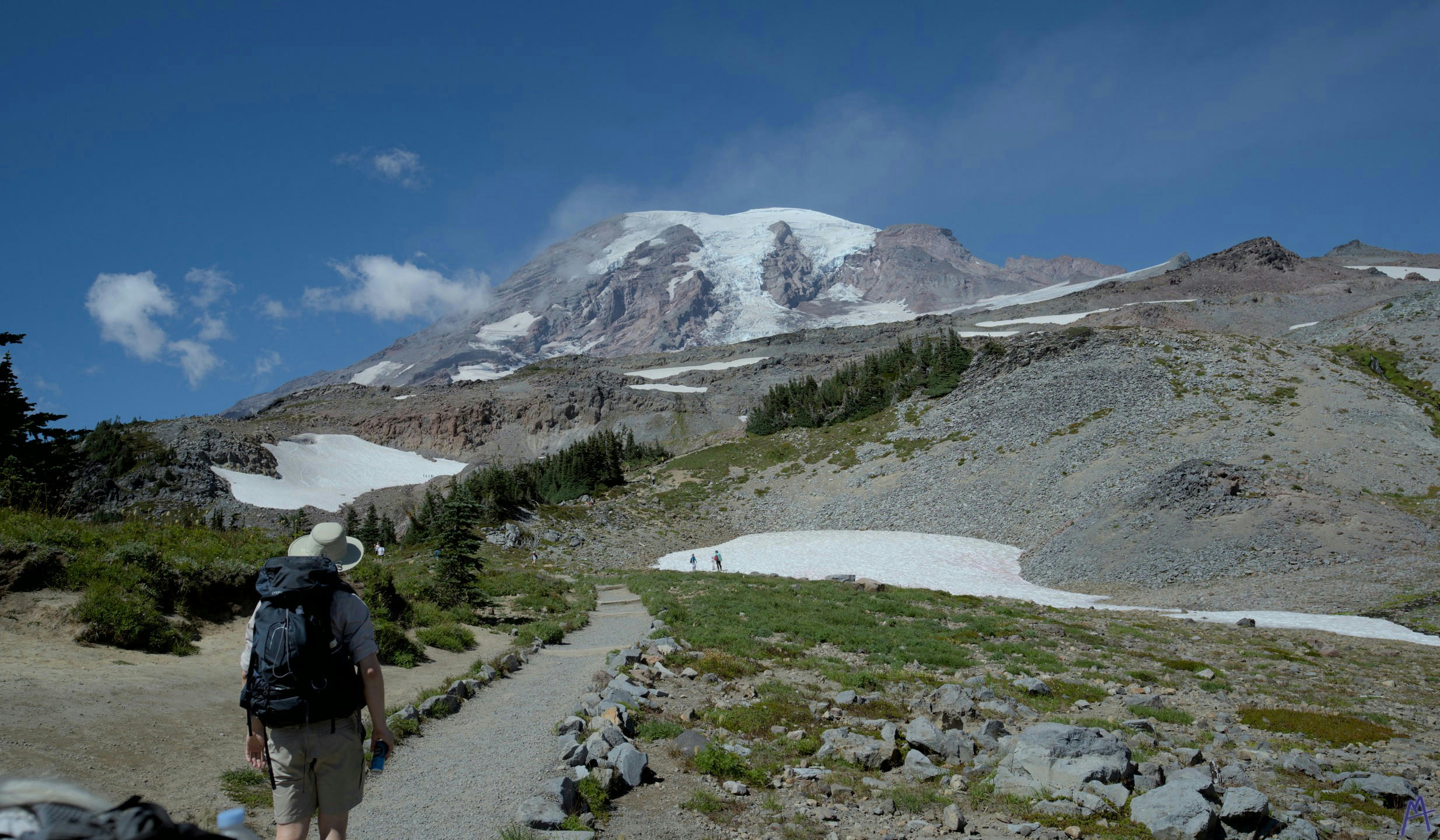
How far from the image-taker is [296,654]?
4695 mm

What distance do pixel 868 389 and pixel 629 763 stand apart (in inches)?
2804

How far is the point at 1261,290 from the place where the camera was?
15262cm

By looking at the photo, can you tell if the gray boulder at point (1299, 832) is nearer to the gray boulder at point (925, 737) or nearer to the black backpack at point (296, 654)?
the gray boulder at point (925, 737)

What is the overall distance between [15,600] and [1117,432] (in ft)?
181

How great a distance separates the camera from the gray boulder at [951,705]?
10.5 metres

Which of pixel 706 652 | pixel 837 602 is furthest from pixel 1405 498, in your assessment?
pixel 706 652

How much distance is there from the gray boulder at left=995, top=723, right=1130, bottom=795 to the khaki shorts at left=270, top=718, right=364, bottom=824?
7.18 metres

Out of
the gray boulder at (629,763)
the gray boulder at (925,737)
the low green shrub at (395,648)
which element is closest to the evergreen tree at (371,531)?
the low green shrub at (395,648)

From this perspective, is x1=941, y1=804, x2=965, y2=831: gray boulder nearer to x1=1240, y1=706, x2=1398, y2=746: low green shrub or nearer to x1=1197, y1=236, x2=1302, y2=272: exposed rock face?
x1=1240, y1=706, x2=1398, y2=746: low green shrub

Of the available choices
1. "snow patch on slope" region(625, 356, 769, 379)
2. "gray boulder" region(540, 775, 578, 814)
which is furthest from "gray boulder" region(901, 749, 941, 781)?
"snow patch on slope" region(625, 356, 769, 379)

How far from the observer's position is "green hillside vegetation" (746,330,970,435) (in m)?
72.5

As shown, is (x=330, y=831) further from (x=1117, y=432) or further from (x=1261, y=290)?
(x=1261, y=290)

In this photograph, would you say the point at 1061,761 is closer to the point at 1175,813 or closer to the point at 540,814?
the point at 1175,813

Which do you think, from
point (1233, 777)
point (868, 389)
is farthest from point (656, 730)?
point (868, 389)
